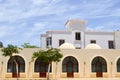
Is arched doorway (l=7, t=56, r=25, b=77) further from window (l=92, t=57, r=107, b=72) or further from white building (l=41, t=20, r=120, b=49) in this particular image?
window (l=92, t=57, r=107, b=72)

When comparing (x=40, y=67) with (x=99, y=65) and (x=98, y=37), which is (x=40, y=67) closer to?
(x=99, y=65)

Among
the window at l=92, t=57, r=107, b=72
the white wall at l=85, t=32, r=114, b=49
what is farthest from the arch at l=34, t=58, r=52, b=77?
the white wall at l=85, t=32, r=114, b=49

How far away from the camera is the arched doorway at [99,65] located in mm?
40469

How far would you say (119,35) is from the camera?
49.4 metres

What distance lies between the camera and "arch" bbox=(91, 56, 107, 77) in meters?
40.5

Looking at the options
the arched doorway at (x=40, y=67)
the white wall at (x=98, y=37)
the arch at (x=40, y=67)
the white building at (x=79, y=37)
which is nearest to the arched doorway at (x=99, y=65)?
the arch at (x=40, y=67)

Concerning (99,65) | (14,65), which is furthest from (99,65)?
(14,65)

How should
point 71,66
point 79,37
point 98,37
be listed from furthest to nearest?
1. point 98,37
2. point 79,37
3. point 71,66

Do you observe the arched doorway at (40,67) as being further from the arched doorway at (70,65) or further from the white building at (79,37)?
the white building at (79,37)

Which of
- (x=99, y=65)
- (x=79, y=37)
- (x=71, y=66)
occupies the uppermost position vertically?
(x=79, y=37)

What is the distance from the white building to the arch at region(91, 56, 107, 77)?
8.00 metres

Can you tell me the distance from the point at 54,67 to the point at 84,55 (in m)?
4.73

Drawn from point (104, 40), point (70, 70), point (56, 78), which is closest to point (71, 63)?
point (70, 70)

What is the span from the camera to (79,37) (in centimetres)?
4847
